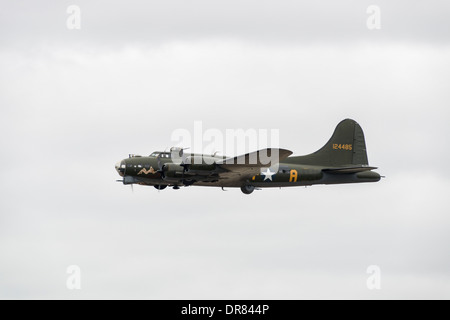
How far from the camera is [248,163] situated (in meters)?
50.2

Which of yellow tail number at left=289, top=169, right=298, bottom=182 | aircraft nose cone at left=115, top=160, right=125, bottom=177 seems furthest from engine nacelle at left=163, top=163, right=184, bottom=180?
yellow tail number at left=289, top=169, right=298, bottom=182

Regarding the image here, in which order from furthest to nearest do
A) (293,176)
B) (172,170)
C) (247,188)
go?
(293,176) < (247,188) < (172,170)

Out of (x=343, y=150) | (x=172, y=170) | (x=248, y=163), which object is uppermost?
(x=343, y=150)

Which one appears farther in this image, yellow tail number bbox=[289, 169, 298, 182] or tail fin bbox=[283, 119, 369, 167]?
tail fin bbox=[283, 119, 369, 167]

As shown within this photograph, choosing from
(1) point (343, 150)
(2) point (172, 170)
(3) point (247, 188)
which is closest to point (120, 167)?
(2) point (172, 170)

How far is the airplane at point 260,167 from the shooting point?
50688 millimetres

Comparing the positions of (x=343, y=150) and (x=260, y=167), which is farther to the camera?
(x=343, y=150)

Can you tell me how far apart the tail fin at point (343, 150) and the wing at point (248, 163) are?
383 centimetres

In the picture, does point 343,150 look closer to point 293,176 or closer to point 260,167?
point 293,176

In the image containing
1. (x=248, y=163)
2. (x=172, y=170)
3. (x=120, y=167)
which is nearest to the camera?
(x=248, y=163)

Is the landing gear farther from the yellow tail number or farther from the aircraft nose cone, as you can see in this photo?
the aircraft nose cone

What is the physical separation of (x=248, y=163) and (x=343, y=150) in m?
8.20

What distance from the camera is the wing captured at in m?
48.5
